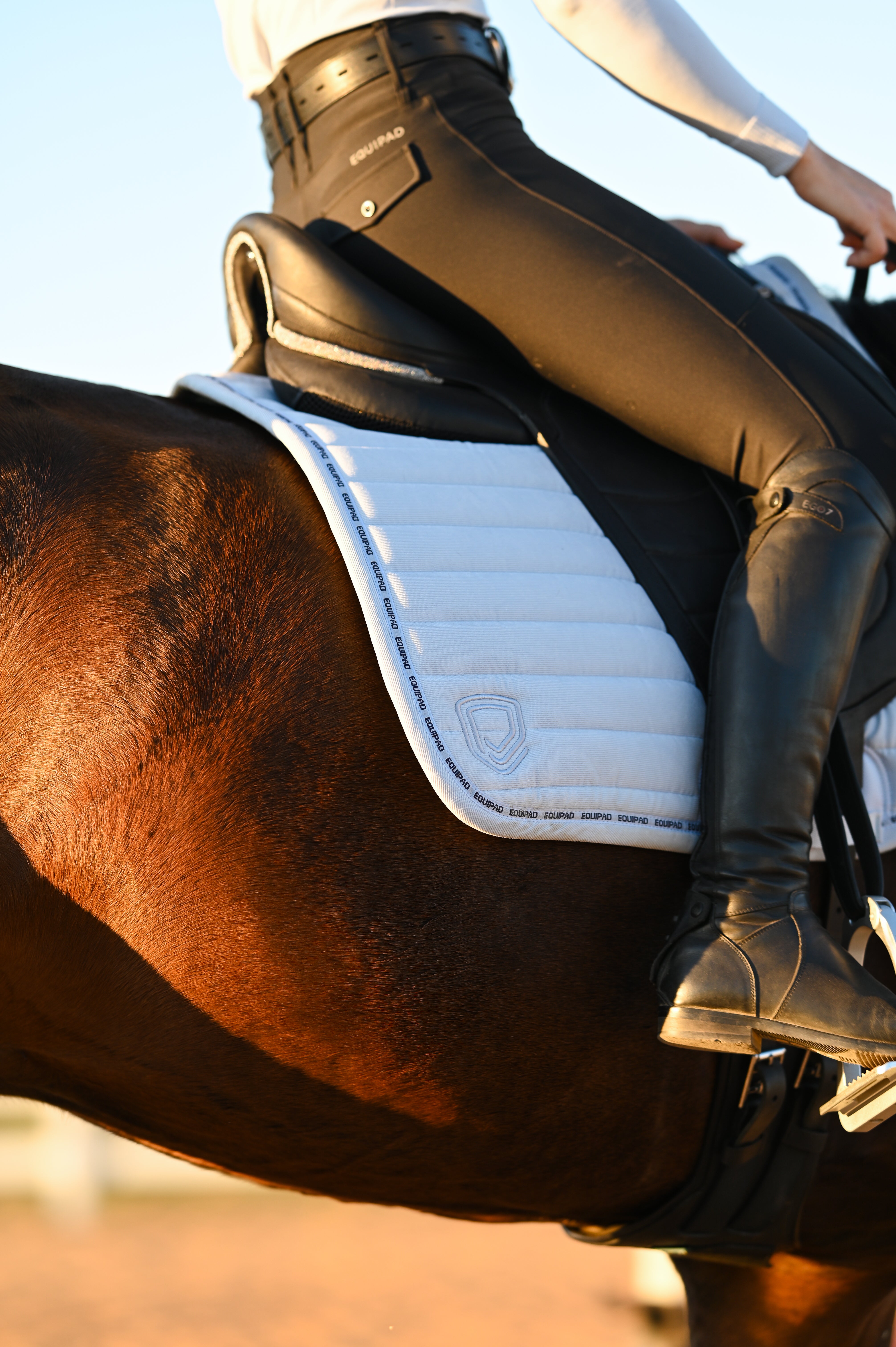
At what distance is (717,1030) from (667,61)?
4.29 ft

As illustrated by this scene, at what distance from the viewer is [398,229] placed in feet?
5.30

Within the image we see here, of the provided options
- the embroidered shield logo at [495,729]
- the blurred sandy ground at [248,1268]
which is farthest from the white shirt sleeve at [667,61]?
the blurred sandy ground at [248,1268]

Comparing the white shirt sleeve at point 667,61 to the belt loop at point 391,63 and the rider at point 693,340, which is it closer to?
the rider at point 693,340

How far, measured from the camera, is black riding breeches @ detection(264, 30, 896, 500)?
60.4 inches

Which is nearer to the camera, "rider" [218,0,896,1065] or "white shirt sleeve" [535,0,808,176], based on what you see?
"rider" [218,0,896,1065]

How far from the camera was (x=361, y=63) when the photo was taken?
64.0 inches

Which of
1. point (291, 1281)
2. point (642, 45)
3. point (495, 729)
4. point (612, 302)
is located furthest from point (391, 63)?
point (291, 1281)

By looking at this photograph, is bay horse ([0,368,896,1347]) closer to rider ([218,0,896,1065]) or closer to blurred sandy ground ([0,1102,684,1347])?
rider ([218,0,896,1065])

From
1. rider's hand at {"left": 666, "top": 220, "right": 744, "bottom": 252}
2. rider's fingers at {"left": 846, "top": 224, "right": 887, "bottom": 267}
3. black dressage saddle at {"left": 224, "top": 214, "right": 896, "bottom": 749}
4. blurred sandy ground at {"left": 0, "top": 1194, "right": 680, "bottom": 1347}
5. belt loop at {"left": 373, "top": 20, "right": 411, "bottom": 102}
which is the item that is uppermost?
rider's hand at {"left": 666, "top": 220, "right": 744, "bottom": 252}

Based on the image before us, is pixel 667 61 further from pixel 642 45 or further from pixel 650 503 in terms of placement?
pixel 650 503

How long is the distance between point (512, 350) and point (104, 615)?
70 cm

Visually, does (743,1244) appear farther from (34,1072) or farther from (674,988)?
(34,1072)

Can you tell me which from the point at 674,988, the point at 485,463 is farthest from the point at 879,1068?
the point at 485,463

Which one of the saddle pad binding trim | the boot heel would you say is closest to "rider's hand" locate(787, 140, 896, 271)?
the saddle pad binding trim
